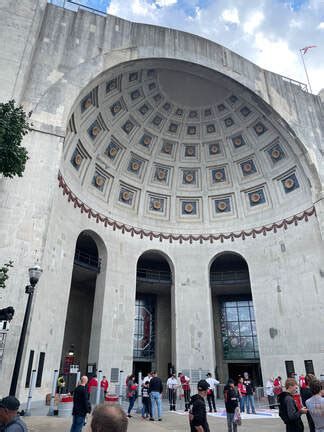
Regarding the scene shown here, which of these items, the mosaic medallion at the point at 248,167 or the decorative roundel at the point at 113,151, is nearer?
the decorative roundel at the point at 113,151

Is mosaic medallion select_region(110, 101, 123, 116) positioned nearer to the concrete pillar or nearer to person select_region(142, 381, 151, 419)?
the concrete pillar

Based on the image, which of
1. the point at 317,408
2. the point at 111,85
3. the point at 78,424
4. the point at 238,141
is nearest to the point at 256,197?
the point at 238,141

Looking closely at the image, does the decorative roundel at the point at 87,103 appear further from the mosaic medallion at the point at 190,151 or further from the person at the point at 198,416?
the person at the point at 198,416

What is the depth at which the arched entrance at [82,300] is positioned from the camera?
64.1 feet

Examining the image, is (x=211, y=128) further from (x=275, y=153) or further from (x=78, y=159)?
(x=78, y=159)

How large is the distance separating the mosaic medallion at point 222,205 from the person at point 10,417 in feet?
70.1

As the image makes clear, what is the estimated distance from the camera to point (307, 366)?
55.7 feet

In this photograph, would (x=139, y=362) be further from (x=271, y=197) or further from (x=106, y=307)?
(x=271, y=197)

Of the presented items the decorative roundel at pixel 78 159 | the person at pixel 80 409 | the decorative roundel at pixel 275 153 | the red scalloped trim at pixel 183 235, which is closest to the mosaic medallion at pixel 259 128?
the decorative roundel at pixel 275 153

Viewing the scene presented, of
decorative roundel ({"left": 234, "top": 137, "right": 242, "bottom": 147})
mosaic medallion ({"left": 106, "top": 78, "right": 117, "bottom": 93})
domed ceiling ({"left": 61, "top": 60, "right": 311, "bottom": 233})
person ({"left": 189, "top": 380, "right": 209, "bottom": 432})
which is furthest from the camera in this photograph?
decorative roundel ({"left": 234, "top": 137, "right": 242, "bottom": 147})

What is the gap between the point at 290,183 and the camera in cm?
2102

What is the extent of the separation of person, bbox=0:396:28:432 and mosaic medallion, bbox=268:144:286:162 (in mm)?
21497

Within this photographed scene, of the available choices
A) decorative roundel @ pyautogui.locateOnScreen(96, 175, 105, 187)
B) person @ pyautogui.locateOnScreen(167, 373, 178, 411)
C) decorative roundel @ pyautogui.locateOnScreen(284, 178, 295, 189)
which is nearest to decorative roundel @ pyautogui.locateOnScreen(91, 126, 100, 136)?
decorative roundel @ pyautogui.locateOnScreen(96, 175, 105, 187)

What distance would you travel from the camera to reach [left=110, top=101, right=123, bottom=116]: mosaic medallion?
64.6ft
